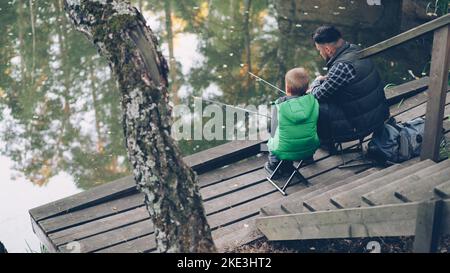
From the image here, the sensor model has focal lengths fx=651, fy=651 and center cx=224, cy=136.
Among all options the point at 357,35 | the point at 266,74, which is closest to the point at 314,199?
the point at 266,74

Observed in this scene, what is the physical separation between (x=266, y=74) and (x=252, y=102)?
106 cm

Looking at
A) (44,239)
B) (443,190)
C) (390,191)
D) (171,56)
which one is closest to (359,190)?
(390,191)

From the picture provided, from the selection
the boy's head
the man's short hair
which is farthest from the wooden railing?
the boy's head

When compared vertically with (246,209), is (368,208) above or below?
above

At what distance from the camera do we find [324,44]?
4.65 metres

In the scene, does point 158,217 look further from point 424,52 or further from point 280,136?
point 424,52

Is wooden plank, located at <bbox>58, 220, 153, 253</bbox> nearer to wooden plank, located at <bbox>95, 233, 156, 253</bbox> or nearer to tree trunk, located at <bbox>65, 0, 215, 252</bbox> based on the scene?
wooden plank, located at <bbox>95, 233, 156, 253</bbox>

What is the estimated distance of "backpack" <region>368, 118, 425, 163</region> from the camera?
15.2 feet

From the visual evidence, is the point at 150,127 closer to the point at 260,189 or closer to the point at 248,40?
the point at 260,189

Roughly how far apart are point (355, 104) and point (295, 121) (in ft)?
1.51

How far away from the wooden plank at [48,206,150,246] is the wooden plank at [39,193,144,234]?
0.16 feet

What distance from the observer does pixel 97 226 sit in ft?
14.9

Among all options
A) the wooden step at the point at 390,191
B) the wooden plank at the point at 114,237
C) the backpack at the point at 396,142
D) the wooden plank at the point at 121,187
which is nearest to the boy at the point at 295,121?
the backpack at the point at 396,142

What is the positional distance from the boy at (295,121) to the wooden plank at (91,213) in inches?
44.1
